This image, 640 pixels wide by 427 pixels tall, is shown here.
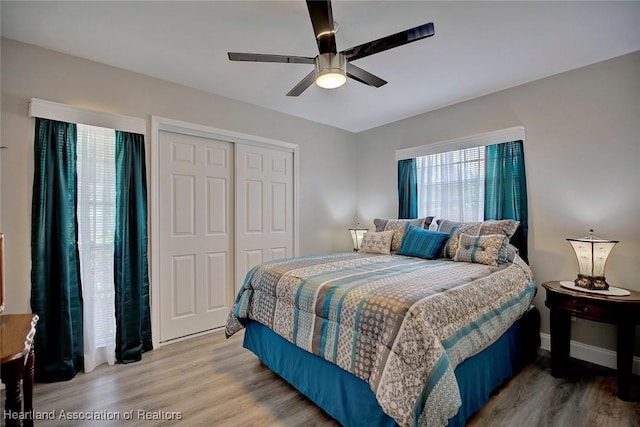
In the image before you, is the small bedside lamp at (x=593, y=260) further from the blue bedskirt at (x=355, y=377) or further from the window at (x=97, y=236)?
the window at (x=97, y=236)

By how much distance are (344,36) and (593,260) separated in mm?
2480

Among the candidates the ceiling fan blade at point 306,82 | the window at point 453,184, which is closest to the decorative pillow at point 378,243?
the window at point 453,184

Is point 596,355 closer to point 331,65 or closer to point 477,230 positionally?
point 477,230

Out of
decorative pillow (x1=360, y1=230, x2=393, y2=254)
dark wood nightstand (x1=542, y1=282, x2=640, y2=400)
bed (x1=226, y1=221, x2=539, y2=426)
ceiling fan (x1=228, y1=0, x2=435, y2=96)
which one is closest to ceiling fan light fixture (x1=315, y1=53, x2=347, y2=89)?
ceiling fan (x1=228, y1=0, x2=435, y2=96)

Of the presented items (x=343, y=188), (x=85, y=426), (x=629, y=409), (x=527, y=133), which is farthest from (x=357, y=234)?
(x=85, y=426)

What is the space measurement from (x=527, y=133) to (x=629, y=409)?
7.40ft

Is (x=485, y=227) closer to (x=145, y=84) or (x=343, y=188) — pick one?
(x=343, y=188)

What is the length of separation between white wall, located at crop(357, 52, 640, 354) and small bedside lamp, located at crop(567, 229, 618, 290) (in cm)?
34

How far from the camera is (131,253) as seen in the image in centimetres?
261

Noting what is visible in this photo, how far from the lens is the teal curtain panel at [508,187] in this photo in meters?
2.88

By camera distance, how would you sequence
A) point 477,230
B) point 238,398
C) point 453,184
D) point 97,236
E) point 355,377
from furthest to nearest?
point 453,184 < point 477,230 < point 97,236 < point 238,398 < point 355,377

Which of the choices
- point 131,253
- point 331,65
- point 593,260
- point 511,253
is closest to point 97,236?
point 131,253

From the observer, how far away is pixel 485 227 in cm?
275

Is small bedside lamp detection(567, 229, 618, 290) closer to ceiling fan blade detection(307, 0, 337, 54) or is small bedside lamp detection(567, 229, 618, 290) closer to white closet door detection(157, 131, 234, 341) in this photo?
ceiling fan blade detection(307, 0, 337, 54)
